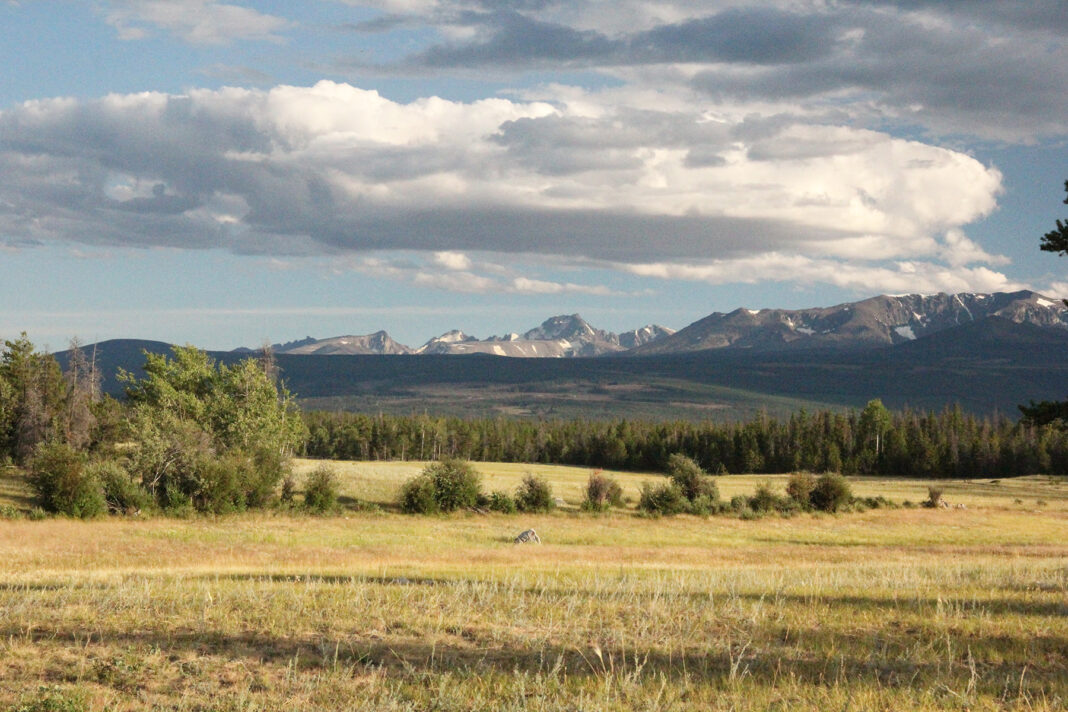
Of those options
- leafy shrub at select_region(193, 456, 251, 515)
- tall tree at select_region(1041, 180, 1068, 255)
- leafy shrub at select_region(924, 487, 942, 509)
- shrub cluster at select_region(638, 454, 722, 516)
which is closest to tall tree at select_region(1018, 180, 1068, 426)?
tall tree at select_region(1041, 180, 1068, 255)

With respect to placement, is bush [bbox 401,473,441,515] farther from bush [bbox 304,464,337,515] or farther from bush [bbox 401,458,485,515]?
bush [bbox 304,464,337,515]

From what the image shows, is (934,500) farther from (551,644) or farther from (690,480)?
(551,644)

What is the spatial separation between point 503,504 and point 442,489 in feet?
14.6

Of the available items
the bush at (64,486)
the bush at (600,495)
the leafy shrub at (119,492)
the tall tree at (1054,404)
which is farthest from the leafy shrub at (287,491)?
the tall tree at (1054,404)

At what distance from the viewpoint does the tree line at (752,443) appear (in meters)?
129

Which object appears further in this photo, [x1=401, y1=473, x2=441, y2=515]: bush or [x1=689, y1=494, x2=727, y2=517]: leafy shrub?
[x1=689, y1=494, x2=727, y2=517]: leafy shrub

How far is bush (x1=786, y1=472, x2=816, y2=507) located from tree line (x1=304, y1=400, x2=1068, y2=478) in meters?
50.1

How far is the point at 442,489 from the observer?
58.3 meters

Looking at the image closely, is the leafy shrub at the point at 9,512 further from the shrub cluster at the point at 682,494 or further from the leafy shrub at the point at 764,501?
the leafy shrub at the point at 764,501

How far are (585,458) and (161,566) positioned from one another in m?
132

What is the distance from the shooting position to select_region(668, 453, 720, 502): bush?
210 feet

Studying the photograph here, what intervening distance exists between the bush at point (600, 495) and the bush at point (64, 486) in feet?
105

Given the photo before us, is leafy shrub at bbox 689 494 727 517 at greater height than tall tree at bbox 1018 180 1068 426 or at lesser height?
lesser

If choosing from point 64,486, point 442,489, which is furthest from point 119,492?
point 442,489
